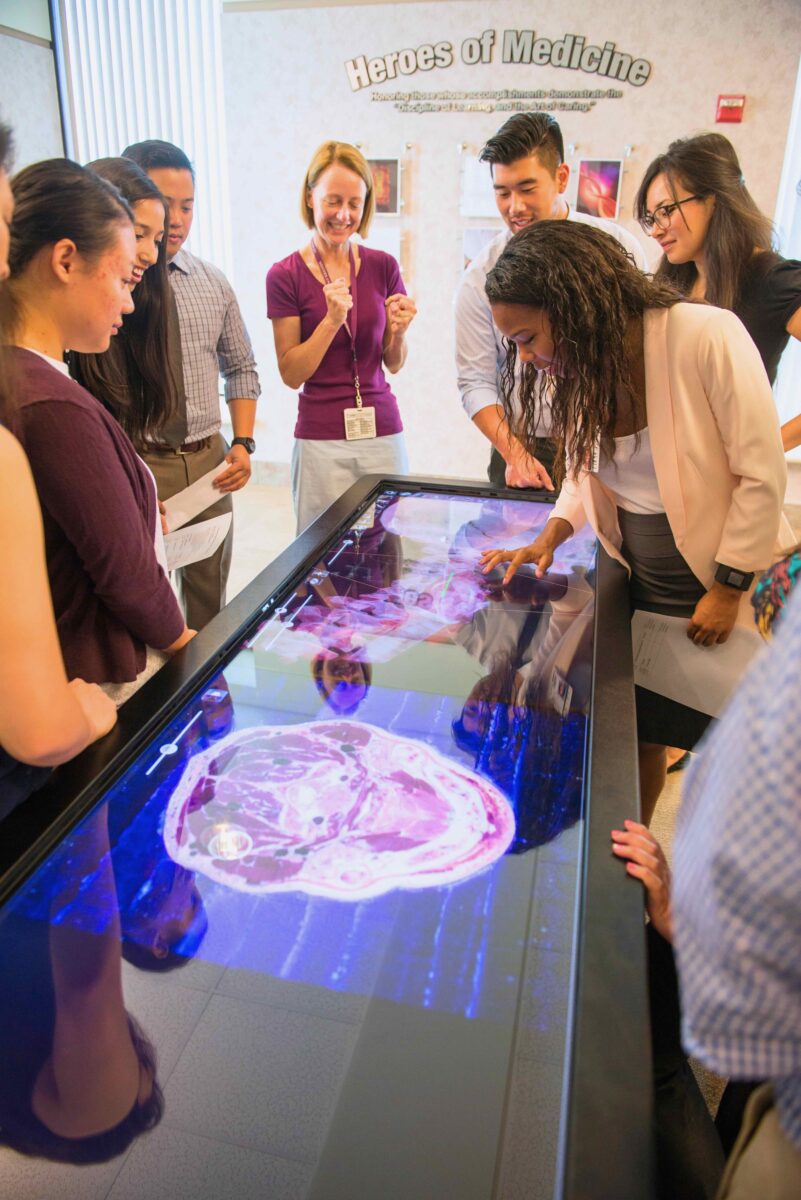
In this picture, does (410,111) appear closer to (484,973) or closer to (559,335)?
(559,335)

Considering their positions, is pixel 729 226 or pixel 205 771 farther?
pixel 729 226

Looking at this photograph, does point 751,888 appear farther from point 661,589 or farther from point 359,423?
point 359,423

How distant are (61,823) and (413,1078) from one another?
470 mm

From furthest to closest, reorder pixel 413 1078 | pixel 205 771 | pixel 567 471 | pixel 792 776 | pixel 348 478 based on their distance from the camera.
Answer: pixel 348 478
pixel 567 471
pixel 205 771
pixel 413 1078
pixel 792 776

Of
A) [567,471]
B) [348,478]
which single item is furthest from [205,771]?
[348,478]

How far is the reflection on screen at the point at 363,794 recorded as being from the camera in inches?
32.1

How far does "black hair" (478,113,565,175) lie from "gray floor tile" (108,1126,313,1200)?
2.27m

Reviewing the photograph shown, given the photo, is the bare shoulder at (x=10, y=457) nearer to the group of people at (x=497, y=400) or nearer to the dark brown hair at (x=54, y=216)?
the group of people at (x=497, y=400)

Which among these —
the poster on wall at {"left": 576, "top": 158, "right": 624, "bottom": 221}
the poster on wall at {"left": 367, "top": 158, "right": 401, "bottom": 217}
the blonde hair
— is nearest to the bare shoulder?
the blonde hair

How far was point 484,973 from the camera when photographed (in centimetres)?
78

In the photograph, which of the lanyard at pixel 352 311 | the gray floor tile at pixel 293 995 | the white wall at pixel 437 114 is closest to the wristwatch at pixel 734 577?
the gray floor tile at pixel 293 995

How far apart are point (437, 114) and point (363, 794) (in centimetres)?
447

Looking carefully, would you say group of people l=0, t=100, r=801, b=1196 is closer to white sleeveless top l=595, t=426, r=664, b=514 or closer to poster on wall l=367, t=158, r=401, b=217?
white sleeveless top l=595, t=426, r=664, b=514

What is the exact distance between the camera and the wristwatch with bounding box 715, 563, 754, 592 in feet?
4.74
